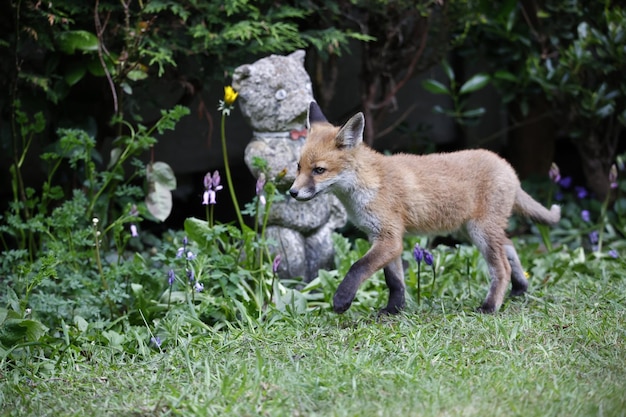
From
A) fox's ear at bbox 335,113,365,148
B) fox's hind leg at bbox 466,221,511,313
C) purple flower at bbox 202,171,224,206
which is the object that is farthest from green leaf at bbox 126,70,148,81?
fox's hind leg at bbox 466,221,511,313

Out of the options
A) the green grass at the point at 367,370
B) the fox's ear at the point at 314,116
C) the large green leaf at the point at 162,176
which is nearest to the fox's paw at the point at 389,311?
the green grass at the point at 367,370

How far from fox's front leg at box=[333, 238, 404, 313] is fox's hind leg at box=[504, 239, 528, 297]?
2.84 feet

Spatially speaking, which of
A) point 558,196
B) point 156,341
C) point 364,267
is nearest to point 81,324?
point 156,341

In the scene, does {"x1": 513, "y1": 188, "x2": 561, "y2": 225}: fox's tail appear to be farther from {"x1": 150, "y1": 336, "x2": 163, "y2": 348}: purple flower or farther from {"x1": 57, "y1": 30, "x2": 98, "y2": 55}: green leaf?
{"x1": 57, "y1": 30, "x2": 98, "y2": 55}: green leaf

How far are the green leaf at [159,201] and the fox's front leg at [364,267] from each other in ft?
6.05

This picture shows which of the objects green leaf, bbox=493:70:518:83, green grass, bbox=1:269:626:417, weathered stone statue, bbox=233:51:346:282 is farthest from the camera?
green leaf, bbox=493:70:518:83

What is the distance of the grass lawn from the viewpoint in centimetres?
328

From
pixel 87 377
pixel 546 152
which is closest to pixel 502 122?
pixel 546 152

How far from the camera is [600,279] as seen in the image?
5656 millimetres

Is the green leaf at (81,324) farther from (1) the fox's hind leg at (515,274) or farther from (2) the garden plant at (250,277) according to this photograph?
(1) the fox's hind leg at (515,274)

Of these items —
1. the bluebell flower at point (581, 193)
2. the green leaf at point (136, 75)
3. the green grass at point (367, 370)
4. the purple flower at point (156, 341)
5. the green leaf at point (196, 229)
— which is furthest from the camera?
the bluebell flower at point (581, 193)

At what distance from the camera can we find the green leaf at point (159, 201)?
574 centimetres

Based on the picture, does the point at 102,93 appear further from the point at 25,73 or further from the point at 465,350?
the point at 465,350

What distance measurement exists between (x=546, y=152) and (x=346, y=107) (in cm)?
237
